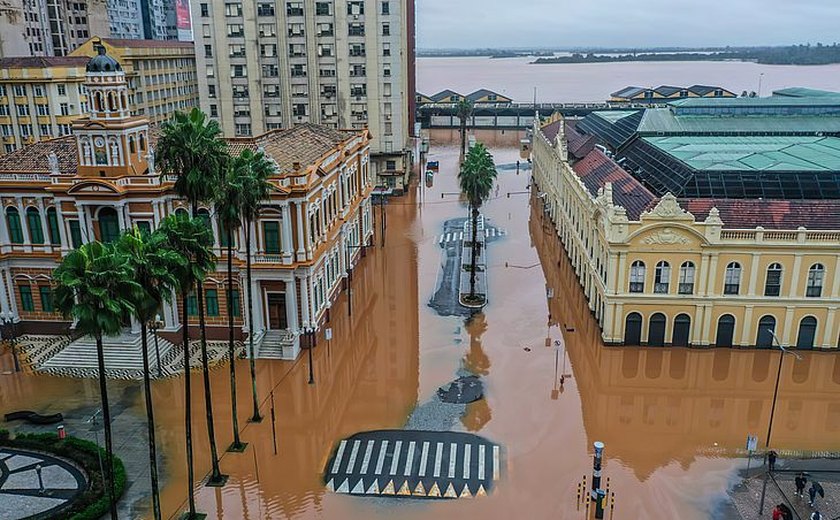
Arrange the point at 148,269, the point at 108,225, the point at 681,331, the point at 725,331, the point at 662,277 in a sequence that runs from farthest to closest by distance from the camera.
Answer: the point at 681,331, the point at 725,331, the point at 108,225, the point at 662,277, the point at 148,269

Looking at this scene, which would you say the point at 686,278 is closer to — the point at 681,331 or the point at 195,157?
the point at 681,331

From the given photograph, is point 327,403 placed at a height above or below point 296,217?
below

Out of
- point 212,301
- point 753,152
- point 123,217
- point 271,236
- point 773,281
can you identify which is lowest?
point 212,301

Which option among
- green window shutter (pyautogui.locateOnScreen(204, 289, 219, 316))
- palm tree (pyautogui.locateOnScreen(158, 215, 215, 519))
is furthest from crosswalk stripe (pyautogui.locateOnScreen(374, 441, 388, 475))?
green window shutter (pyautogui.locateOnScreen(204, 289, 219, 316))

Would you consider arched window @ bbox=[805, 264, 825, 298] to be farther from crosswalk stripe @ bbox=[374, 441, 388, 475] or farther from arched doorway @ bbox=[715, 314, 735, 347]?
crosswalk stripe @ bbox=[374, 441, 388, 475]

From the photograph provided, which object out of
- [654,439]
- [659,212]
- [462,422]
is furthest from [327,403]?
[659,212]

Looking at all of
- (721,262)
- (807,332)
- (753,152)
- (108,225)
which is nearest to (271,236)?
(108,225)

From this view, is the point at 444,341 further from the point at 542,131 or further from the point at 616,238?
the point at 542,131
